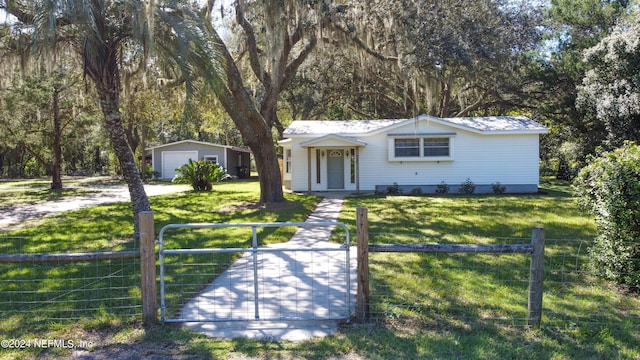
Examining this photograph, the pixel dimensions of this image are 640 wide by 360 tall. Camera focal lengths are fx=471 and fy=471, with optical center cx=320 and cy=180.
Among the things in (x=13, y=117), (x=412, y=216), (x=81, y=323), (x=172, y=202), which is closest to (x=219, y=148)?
(x=13, y=117)

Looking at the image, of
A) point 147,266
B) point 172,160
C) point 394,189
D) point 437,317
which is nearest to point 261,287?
point 147,266

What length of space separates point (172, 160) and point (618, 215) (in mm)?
32109

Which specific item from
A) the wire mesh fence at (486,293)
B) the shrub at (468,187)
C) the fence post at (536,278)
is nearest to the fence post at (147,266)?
the wire mesh fence at (486,293)

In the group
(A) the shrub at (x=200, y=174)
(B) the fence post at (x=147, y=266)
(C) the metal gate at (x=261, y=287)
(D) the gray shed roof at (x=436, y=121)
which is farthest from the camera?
(A) the shrub at (x=200, y=174)

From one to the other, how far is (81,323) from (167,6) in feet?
21.4

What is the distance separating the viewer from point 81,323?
4.57 metres

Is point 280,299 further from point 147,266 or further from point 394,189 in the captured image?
point 394,189

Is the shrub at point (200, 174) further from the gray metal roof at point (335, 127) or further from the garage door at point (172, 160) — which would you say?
the garage door at point (172, 160)

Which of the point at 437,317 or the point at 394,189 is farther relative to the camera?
the point at 394,189

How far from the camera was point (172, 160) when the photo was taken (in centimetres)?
3419

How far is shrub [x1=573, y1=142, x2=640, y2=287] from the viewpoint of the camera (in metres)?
5.38

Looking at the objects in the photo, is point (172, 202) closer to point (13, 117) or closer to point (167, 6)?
point (167, 6)

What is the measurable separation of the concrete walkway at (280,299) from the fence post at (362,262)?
0.41ft

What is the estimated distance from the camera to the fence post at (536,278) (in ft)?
14.0
